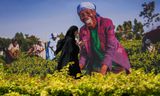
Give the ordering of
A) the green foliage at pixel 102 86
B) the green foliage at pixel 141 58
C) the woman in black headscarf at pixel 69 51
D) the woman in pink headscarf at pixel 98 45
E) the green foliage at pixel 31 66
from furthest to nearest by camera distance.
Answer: the green foliage at pixel 31 66 → the green foliage at pixel 141 58 → the woman in pink headscarf at pixel 98 45 → the woman in black headscarf at pixel 69 51 → the green foliage at pixel 102 86

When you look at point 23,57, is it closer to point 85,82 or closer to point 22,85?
point 22,85

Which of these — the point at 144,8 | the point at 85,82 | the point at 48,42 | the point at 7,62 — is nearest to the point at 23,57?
the point at 7,62

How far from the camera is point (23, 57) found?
19016 mm

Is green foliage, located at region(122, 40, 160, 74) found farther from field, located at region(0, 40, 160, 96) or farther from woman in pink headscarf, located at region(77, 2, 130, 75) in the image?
field, located at region(0, 40, 160, 96)

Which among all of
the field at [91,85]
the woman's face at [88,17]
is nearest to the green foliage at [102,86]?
the field at [91,85]

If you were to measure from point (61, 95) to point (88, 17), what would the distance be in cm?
937

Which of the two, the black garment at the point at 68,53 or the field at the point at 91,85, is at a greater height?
the black garment at the point at 68,53

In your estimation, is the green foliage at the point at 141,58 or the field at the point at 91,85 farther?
the green foliage at the point at 141,58

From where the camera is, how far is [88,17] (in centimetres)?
1527

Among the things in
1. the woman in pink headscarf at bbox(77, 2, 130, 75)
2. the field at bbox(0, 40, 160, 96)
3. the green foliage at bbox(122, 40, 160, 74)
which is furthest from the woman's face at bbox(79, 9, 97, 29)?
the field at bbox(0, 40, 160, 96)

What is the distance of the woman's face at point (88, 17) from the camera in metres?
15.2

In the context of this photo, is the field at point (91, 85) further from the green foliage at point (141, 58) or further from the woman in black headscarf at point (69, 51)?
the green foliage at point (141, 58)

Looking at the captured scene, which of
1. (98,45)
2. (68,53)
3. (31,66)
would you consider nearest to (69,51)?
(68,53)

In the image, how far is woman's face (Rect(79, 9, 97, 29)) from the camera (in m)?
15.2
